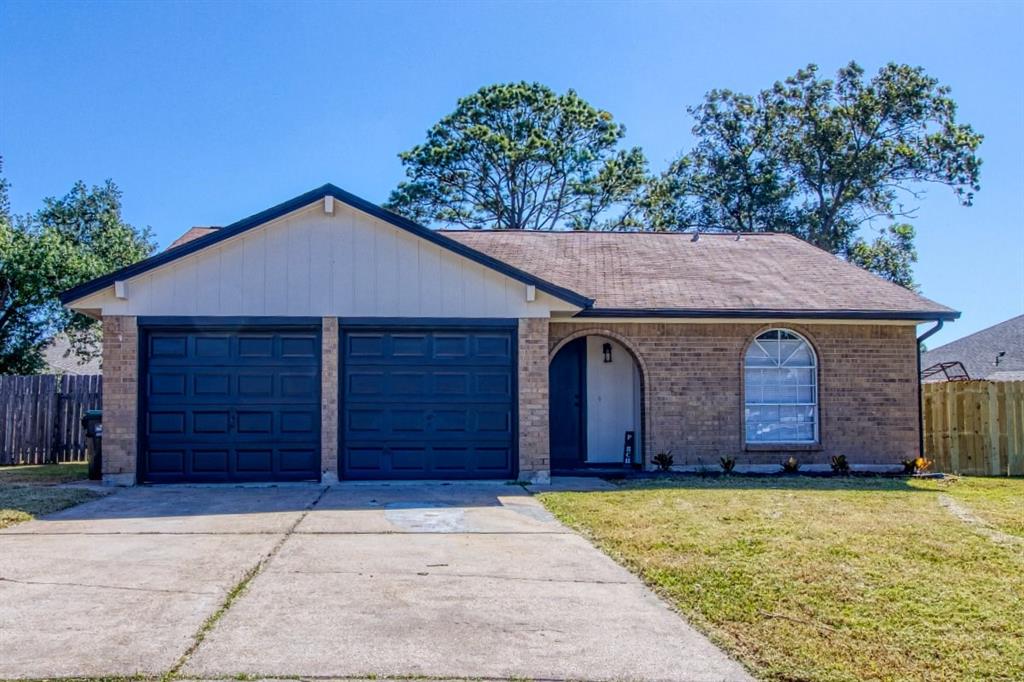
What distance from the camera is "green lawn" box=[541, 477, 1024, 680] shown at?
15.3 feet

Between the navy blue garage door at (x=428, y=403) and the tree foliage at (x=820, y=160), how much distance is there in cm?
2505

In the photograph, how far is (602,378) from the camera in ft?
49.5

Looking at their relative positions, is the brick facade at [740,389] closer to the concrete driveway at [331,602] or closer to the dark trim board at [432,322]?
the dark trim board at [432,322]

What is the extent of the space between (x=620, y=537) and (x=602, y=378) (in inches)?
287

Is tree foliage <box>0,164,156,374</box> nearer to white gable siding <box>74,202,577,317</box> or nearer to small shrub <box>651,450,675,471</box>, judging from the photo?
white gable siding <box>74,202,577,317</box>

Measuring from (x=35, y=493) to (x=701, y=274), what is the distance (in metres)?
11.0

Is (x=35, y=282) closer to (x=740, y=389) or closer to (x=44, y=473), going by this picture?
(x=44, y=473)

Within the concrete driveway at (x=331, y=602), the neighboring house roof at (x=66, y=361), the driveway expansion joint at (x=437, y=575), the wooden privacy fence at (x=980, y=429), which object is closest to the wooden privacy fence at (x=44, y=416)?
the concrete driveway at (x=331, y=602)

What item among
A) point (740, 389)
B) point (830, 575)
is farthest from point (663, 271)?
point (830, 575)

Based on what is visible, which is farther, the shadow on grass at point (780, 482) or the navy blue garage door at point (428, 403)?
the navy blue garage door at point (428, 403)

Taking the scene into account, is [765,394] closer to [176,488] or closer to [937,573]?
[937,573]

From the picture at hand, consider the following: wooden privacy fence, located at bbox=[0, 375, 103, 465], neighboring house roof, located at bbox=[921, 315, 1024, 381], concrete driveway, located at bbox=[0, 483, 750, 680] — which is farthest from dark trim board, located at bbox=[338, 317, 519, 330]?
neighboring house roof, located at bbox=[921, 315, 1024, 381]

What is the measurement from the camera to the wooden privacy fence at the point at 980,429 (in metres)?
15.7

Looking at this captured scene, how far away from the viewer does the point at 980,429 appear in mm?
15898
